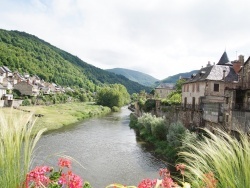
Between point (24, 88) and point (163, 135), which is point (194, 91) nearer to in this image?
point (163, 135)

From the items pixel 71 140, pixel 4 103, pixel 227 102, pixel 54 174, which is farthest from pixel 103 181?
pixel 4 103

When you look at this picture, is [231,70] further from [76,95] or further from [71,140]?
[76,95]

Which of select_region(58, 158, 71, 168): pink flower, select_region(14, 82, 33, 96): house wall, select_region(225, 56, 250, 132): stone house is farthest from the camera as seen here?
select_region(14, 82, 33, 96): house wall

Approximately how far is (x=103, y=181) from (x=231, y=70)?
62.1 feet

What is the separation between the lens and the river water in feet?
58.4

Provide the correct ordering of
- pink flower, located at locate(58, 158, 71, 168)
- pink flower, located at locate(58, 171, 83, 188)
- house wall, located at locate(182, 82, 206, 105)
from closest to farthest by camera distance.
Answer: pink flower, located at locate(58, 171, 83, 188) < pink flower, located at locate(58, 158, 71, 168) < house wall, located at locate(182, 82, 206, 105)

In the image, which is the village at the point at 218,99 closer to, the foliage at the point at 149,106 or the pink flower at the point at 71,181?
the foliage at the point at 149,106

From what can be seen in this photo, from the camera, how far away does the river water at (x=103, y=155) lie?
58.4 ft

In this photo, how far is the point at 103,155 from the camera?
2308 centimetres

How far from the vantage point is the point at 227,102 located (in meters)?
18.6

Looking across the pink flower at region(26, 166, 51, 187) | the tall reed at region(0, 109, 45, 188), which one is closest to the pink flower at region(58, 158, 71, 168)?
the pink flower at region(26, 166, 51, 187)

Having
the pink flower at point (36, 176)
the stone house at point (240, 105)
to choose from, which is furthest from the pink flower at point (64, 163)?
the stone house at point (240, 105)

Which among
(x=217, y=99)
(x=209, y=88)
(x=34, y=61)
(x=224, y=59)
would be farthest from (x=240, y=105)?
(x=34, y=61)

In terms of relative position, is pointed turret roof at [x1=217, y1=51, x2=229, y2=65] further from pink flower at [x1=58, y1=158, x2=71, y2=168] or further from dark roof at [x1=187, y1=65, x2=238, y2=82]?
pink flower at [x1=58, y1=158, x2=71, y2=168]
